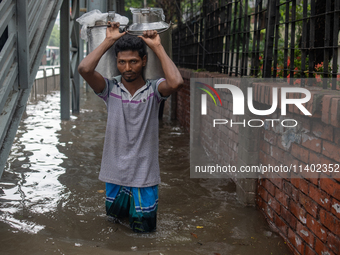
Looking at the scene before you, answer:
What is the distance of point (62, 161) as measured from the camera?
5.57 m

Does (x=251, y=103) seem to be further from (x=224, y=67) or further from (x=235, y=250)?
(x=224, y=67)

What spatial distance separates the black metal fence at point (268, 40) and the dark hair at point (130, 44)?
126cm

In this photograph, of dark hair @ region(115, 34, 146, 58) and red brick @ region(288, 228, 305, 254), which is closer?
red brick @ region(288, 228, 305, 254)

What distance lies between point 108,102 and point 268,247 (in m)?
1.71

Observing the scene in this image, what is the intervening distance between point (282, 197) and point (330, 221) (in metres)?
0.83

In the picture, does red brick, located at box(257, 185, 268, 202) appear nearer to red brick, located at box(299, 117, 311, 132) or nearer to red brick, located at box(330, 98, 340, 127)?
red brick, located at box(299, 117, 311, 132)

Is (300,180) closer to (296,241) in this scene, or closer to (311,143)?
(311,143)

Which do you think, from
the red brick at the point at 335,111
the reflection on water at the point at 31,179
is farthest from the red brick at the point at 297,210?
the reflection on water at the point at 31,179

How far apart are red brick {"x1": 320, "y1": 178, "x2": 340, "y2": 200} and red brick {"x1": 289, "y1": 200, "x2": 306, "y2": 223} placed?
0.35 m

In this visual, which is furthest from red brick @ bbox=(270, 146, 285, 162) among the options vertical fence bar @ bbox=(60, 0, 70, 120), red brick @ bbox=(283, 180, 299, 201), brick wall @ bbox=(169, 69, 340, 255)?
vertical fence bar @ bbox=(60, 0, 70, 120)

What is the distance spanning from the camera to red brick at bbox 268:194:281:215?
333cm

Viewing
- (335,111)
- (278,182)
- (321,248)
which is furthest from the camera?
(278,182)

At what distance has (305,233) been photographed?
277 centimetres

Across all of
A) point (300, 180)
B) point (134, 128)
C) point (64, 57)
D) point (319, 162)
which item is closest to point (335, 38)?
point (319, 162)
